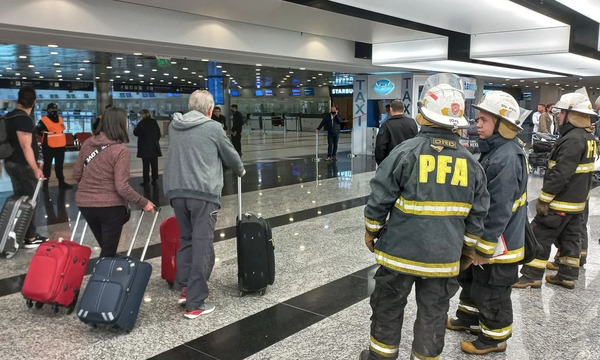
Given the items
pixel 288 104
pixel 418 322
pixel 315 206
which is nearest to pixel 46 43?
pixel 315 206

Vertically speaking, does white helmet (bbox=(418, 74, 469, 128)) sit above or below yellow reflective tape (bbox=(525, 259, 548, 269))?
above

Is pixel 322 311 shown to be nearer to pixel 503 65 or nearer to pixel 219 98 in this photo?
pixel 503 65

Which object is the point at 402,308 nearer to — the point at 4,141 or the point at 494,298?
the point at 494,298

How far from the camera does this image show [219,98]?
1956 centimetres

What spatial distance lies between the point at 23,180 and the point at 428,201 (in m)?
4.86

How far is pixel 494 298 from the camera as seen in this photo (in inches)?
125

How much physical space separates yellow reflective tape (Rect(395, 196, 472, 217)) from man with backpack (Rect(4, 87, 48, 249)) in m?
4.32

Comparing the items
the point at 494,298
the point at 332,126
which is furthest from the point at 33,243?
the point at 332,126

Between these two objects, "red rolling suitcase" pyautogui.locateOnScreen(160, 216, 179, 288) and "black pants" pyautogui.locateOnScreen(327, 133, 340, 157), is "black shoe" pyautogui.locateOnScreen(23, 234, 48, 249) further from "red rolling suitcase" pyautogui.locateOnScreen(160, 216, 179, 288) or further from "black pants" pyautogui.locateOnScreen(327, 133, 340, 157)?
"black pants" pyautogui.locateOnScreen(327, 133, 340, 157)

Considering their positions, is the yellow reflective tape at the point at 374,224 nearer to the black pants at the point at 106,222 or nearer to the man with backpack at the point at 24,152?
the black pants at the point at 106,222

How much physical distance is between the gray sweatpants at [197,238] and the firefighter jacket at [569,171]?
9.32 feet

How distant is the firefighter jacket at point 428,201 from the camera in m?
2.46

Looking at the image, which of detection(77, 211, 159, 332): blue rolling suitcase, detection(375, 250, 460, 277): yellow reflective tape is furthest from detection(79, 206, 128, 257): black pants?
detection(375, 250, 460, 277): yellow reflective tape

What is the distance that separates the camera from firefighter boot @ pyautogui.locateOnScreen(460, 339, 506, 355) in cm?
322
